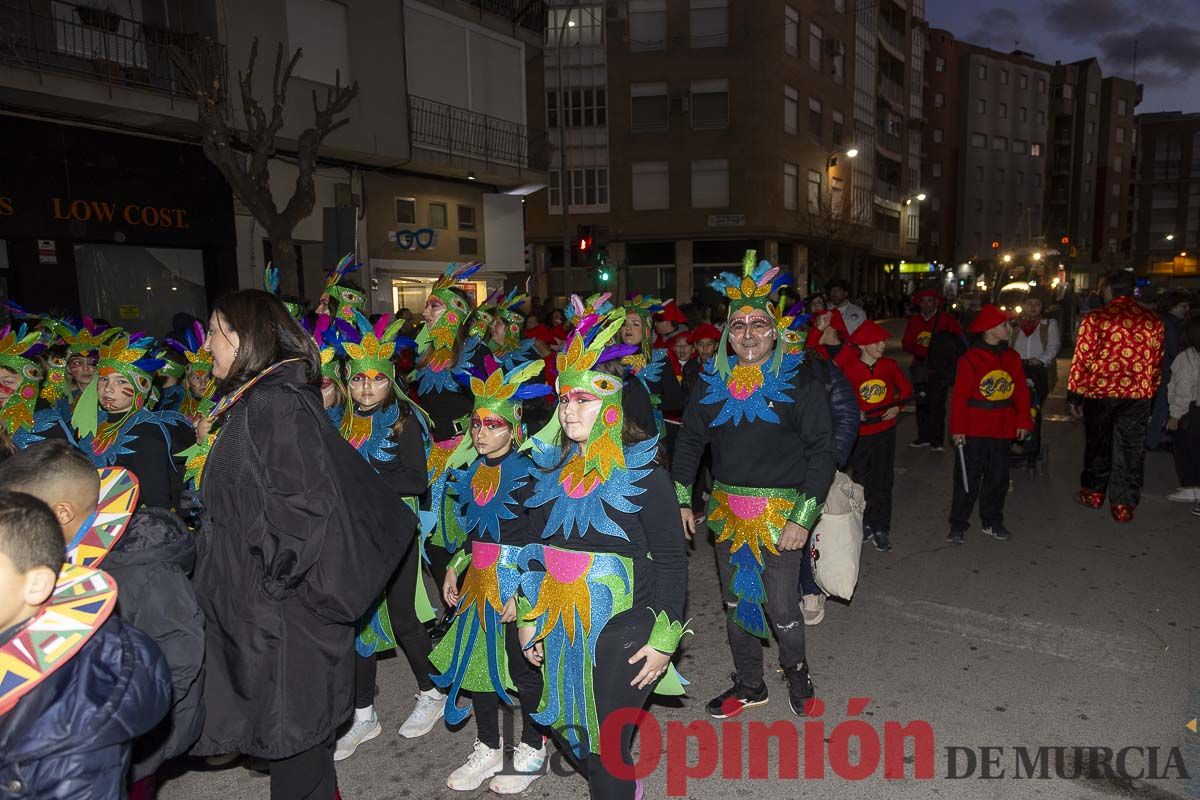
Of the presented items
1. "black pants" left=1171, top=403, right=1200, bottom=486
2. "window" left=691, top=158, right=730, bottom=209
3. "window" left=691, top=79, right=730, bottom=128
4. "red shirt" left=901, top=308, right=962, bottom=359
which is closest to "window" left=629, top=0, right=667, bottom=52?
"window" left=691, top=79, right=730, bottom=128

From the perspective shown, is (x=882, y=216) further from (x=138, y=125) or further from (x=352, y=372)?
(x=352, y=372)

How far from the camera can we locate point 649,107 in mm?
35062

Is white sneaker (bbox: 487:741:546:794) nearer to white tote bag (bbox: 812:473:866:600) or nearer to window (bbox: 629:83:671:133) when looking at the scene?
white tote bag (bbox: 812:473:866:600)

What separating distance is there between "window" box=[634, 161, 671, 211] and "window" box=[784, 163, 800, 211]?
521 centimetres

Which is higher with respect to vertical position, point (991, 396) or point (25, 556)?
point (25, 556)

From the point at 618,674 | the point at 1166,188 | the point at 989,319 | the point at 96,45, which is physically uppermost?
the point at 1166,188

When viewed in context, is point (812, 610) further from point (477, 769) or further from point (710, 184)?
point (710, 184)

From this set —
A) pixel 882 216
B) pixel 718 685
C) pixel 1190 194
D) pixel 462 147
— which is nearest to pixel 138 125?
pixel 462 147

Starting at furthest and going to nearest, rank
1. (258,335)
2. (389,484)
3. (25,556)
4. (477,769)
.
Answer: (389,484), (477,769), (258,335), (25,556)

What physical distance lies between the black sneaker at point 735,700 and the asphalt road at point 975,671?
59mm

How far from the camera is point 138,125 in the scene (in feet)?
44.6

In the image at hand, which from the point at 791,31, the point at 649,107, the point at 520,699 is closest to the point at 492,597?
the point at 520,699

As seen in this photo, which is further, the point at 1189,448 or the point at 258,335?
the point at 1189,448

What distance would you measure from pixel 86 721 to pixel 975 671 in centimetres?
426
